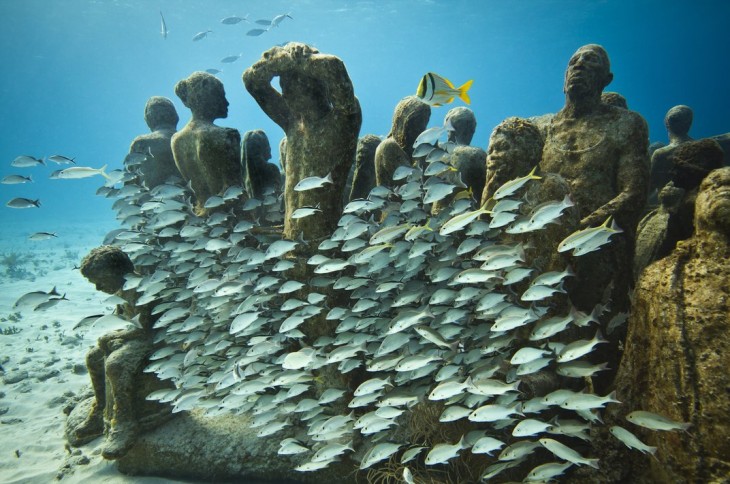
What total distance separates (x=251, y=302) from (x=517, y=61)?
488 feet

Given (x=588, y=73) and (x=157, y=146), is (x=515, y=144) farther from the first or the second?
(x=157, y=146)

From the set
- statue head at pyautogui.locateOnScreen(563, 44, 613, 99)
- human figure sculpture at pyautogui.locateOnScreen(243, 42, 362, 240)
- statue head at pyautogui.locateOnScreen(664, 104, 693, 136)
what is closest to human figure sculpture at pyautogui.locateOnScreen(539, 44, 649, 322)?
statue head at pyautogui.locateOnScreen(563, 44, 613, 99)

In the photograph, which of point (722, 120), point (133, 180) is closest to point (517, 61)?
point (722, 120)

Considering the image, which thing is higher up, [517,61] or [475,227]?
[517,61]

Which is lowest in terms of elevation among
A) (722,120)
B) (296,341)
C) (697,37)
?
(296,341)

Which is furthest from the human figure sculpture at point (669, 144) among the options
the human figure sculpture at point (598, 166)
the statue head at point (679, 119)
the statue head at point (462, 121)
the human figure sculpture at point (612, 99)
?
the human figure sculpture at point (598, 166)

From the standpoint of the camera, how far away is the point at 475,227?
16.3ft

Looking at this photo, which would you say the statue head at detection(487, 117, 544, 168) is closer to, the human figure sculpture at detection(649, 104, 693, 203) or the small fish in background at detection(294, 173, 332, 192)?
the small fish in background at detection(294, 173, 332, 192)

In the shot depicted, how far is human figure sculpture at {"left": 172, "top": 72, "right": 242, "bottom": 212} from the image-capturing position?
263 inches

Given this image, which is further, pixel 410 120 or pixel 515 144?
pixel 410 120

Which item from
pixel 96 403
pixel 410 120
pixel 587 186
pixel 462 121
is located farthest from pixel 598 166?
pixel 96 403

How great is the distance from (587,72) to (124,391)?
8.85 m

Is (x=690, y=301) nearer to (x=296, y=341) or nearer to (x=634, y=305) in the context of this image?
(x=634, y=305)

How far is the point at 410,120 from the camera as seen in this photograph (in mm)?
7332
